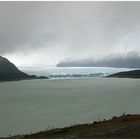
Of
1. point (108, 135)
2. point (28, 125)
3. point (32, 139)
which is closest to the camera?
point (108, 135)

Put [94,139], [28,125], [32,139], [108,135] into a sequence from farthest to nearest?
[28,125] → [32,139] → [108,135] → [94,139]

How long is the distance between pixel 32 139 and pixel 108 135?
372cm

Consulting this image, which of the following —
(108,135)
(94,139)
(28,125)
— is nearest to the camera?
(94,139)

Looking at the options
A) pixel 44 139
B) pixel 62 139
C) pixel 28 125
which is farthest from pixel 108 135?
pixel 28 125

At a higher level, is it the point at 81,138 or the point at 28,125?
the point at 81,138

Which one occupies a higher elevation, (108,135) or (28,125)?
(108,135)

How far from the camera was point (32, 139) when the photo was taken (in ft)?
49.1

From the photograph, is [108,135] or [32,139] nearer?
→ [108,135]

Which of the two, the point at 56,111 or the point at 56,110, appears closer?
the point at 56,111

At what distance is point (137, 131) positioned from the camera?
14.5m

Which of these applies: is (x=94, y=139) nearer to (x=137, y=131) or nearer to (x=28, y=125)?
(x=137, y=131)

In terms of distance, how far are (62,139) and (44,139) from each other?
155 centimetres

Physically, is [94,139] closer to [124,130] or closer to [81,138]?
[81,138]

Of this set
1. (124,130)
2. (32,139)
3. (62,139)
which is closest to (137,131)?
(124,130)
